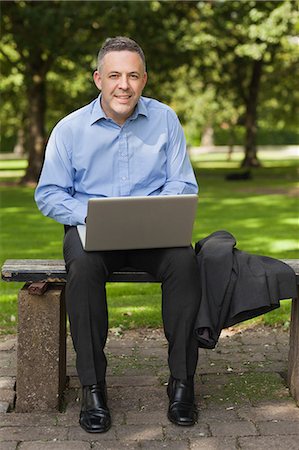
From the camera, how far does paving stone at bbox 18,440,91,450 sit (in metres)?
3.50

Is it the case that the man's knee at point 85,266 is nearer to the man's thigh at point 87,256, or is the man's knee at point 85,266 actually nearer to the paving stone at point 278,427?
the man's thigh at point 87,256

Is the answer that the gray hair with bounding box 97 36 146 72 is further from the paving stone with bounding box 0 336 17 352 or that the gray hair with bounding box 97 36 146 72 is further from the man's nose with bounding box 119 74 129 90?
the paving stone with bounding box 0 336 17 352

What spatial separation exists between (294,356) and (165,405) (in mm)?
719

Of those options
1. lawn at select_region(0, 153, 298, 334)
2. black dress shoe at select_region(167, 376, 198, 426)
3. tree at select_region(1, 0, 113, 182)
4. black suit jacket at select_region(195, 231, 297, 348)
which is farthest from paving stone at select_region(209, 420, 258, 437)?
tree at select_region(1, 0, 113, 182)

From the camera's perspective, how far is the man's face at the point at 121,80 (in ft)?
13.3

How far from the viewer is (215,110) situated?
155ft

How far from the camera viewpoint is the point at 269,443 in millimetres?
3543

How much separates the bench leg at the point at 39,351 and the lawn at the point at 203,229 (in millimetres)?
1469

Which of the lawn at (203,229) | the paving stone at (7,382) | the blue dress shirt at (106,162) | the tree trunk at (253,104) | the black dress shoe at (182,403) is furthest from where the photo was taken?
the tree trunk at (253,104)

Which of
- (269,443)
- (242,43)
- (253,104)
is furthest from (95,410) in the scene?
(253,104)

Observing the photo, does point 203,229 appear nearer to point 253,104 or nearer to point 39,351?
point 39,351

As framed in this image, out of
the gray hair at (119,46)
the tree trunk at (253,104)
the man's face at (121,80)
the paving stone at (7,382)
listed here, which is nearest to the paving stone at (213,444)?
the paving stone at (7,382)

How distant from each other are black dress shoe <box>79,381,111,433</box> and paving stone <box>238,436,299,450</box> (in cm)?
63

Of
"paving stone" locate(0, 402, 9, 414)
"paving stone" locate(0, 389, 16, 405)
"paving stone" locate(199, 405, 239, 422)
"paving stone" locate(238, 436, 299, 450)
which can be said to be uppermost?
"paving stone" locate(238, 436, 299, 450)
